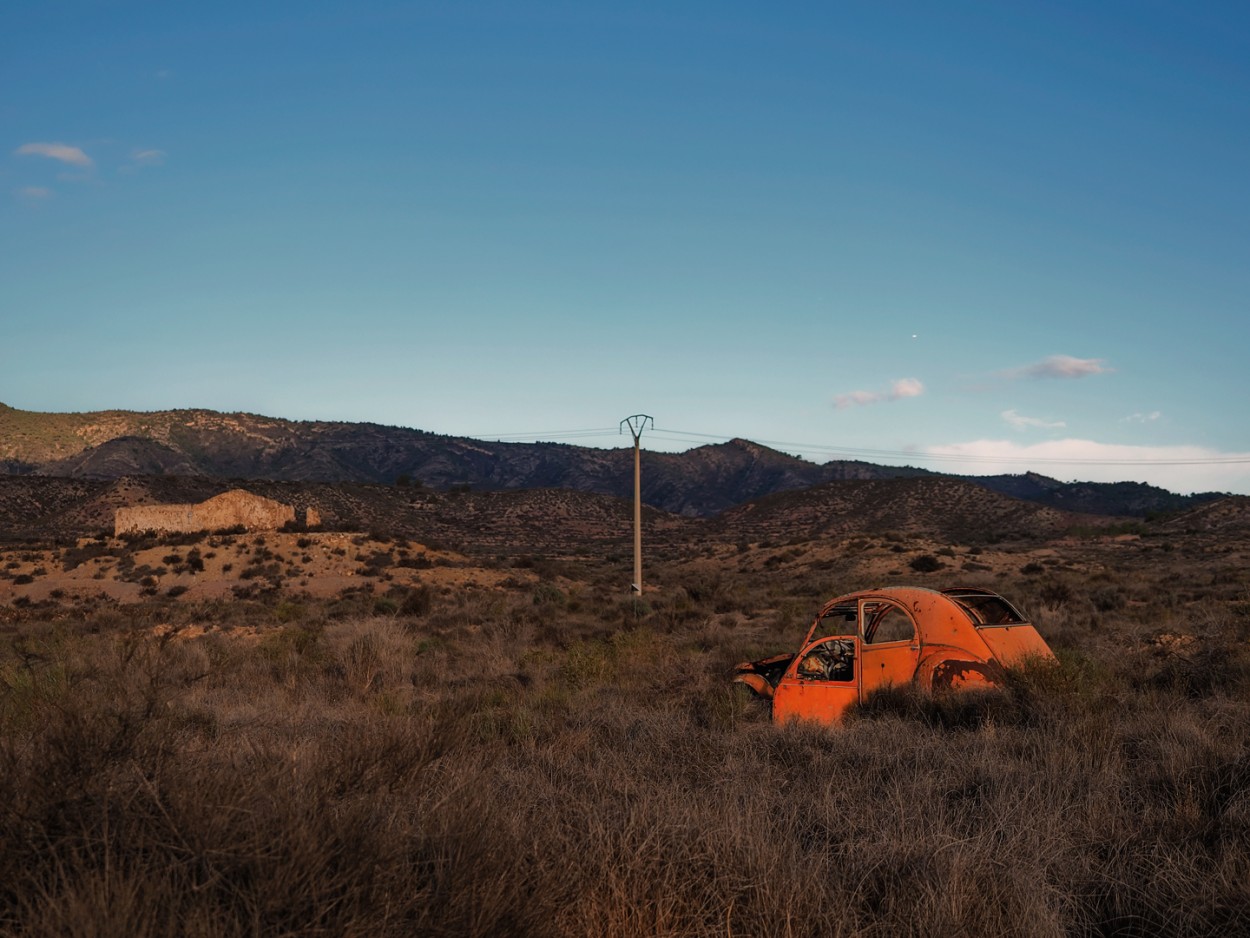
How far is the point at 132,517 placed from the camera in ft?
163

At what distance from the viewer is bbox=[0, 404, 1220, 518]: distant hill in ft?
413

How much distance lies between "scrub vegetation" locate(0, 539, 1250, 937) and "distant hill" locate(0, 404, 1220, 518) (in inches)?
4126

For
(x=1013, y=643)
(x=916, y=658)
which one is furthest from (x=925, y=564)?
(x=916, y=658)

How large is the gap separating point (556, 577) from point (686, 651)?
89.4ft

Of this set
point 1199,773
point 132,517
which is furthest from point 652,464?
point 1199,773

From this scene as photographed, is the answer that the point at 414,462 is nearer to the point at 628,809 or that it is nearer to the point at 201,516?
the point at 201,516

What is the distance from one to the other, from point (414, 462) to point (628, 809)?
15420cm

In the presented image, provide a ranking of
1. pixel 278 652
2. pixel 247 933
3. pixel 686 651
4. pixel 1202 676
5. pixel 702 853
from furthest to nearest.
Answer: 1. pixel 686 651
2. pixel 278 652
3. pixel 1202 676
4. pixel 702 853
5. pixel 247 933

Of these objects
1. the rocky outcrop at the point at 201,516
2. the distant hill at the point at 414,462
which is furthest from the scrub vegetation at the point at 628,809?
the distant hill at the point at 414,462

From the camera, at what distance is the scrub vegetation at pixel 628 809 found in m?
3.06

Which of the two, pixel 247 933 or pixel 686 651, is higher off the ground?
pixel 247 933

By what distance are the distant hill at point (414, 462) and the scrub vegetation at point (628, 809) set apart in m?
105

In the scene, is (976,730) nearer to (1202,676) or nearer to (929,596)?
(929,596)

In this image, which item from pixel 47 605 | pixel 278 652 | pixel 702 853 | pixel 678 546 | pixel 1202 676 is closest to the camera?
pixel 702 853
